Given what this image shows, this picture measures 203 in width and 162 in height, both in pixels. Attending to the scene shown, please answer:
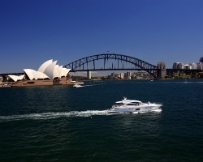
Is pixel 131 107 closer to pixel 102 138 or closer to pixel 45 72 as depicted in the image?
pixel 102 138

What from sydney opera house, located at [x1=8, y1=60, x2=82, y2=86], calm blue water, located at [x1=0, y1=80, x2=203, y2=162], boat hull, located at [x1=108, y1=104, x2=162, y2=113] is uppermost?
sydney opera house, located at [x1=8, y1=60, x2=82, y2=86]

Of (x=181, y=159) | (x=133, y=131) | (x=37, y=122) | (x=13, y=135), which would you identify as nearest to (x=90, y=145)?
(x=133, y=131)

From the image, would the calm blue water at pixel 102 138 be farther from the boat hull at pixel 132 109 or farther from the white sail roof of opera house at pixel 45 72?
the white sail roof of opera house at pixel 45 72

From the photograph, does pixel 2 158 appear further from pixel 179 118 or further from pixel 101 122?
pixel 179 118

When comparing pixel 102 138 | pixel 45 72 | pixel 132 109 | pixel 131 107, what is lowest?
pixel 102 138

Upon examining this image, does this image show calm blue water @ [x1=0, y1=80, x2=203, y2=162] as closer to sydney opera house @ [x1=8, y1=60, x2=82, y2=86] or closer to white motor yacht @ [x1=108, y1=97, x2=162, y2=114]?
white motor yacht @ [x1=108, y1=97, x2=162, y2=114]

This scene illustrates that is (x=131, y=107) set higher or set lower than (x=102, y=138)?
higher

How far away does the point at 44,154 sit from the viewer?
10031 millimetres

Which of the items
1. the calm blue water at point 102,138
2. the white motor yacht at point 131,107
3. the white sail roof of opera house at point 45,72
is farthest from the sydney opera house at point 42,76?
the calm blue water at point 102,138

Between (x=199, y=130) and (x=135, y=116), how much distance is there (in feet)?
18.8

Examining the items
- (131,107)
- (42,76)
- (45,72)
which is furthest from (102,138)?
(42,76)

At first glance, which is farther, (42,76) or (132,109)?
(42,76)

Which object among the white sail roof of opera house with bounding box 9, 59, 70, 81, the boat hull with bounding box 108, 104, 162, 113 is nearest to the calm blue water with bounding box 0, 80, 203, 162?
the boat hull with bounding box 108, 104, 162, 113

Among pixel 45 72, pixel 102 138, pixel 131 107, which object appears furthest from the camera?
pixel 45 72
